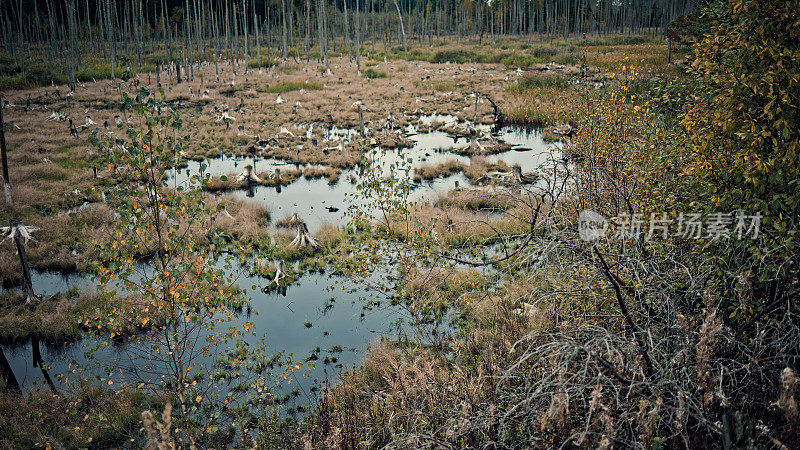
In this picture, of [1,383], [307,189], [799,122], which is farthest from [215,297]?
[307,189]

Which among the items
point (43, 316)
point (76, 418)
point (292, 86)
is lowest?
point (76, 418)

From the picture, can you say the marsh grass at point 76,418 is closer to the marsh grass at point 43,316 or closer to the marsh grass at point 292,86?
the marsh grass at point 43,316

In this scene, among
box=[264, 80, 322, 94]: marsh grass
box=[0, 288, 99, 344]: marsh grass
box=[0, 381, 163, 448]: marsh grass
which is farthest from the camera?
box=[264, 80, 322, 94]: marsh grass

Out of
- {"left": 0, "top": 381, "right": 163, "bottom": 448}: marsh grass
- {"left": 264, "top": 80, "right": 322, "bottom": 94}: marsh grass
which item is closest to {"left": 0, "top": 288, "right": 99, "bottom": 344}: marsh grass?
{"left": 0, "top": 381, "right": 163, "bottom": 448}: marsh grass

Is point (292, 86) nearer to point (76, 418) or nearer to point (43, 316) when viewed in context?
point (43, 316)

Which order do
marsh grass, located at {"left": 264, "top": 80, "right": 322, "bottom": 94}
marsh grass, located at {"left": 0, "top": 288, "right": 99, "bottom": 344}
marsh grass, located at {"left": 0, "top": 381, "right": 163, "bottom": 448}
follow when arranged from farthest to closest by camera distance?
marsh grass, located at {"left": 264, "top": 80, "right": 322, "bottom": 94} → marsh grass, located at {"left": 0, "top": 288, "right": 99, "bottom": 344} → marsh grass, located at {"left": 0, "top": 381, "right": 163, "bottom": 448}

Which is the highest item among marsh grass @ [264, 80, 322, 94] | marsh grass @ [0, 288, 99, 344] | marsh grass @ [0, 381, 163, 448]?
marsh grass @ [264, 80, 322, 94]

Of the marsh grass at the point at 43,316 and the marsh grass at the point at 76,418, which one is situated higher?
the marsh grass at the point at 43,316

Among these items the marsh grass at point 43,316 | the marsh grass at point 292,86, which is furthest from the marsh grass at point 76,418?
the marsh grass at point 292,86

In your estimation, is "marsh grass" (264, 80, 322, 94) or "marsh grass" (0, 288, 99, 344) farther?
"marsh grass" (264, 80, 322, 94)

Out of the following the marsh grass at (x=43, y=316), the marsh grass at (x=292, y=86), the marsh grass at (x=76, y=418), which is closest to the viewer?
the marsh grass at (x=76, y=418)

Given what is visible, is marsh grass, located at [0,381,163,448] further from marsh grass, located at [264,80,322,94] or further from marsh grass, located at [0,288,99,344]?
marsh grass, located at [264,80,322,94]

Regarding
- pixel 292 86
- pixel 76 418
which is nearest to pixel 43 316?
pixel 76 418

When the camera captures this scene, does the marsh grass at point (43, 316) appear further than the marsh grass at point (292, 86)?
No
